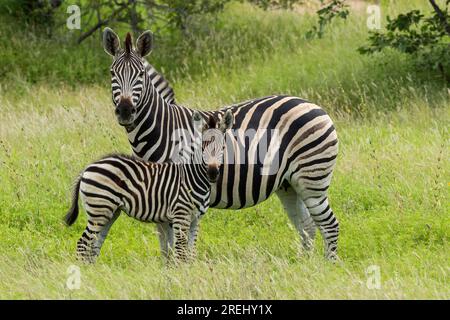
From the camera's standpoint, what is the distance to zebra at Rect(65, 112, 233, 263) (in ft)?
30.0

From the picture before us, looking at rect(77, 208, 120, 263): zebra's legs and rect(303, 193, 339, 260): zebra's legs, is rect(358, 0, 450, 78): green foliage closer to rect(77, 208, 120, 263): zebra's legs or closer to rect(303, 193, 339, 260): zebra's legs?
rect(303, 193, 339, 260): zebra's legs

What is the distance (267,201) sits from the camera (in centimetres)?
1213

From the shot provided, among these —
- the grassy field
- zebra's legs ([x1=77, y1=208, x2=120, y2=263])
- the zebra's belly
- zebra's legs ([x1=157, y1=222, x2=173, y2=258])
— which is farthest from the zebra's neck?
the grassy field

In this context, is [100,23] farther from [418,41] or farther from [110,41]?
[110,41]

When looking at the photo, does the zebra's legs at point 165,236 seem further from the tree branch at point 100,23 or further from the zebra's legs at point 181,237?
the tree branch at point 100,23

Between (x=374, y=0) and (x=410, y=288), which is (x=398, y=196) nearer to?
(x=410, y=288)

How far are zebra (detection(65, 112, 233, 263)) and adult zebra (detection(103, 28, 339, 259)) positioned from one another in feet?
1.44

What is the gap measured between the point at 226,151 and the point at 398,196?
247 cm

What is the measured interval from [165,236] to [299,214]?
1681 mm

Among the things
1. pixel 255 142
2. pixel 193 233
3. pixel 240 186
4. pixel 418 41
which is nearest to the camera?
pixel 193 233

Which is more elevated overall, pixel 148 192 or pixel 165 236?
pixel 148 192

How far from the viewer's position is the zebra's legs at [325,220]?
33.3 feet

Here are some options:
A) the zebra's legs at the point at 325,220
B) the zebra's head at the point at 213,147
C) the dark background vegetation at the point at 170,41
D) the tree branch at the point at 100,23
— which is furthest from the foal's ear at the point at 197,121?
the tree branch at the point at 100,23

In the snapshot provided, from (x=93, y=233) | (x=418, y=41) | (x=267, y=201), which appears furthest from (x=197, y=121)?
(x=418, y=41)
